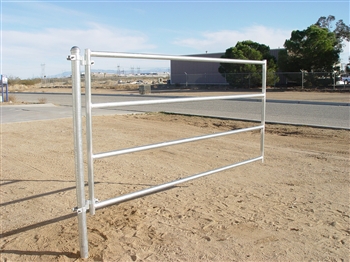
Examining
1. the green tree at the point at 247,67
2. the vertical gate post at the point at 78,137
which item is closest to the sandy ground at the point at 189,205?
the vertical gate post at the point at 78,137

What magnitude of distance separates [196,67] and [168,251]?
51137mm

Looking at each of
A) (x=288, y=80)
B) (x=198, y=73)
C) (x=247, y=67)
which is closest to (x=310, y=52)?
(x=288, y=80)

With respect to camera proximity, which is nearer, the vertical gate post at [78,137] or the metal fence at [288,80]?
the vertical gate post at [78,137]

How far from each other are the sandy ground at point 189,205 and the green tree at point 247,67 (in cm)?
3236

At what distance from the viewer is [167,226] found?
4.44 metres

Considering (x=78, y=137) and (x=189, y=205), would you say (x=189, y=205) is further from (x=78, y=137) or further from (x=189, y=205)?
(x=78, y=137)

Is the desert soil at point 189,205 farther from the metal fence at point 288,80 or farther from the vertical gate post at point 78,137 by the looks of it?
the metal fence at point 288,80

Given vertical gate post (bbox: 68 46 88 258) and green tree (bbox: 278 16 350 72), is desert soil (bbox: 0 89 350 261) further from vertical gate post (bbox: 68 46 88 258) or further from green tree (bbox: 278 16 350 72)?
green tree (bbox: 278 16 350 72)

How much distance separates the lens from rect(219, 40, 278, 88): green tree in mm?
41281

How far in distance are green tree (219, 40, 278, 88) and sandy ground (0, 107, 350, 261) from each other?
32.4 meters

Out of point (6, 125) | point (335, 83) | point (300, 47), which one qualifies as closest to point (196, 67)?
point (300, 47)

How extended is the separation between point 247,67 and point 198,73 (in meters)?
12.6

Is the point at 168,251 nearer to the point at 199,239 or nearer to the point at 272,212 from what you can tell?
the point at 199,239

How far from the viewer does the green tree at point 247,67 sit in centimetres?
4128
